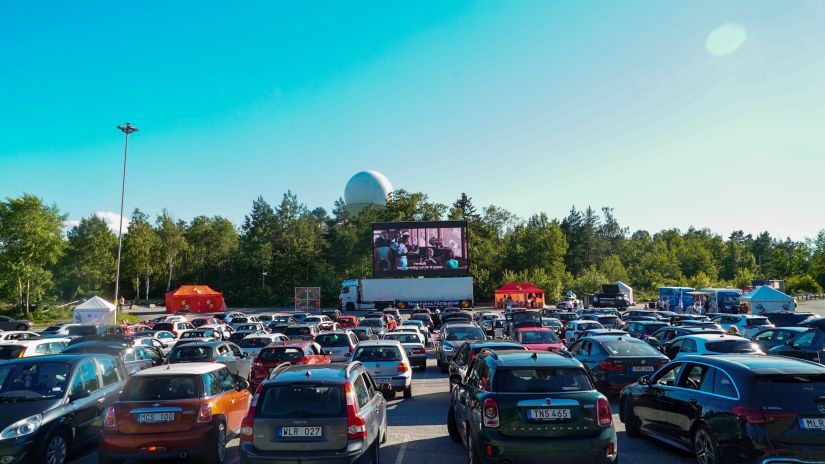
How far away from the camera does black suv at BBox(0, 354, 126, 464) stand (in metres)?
7.06

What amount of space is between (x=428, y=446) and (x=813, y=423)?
5.05 m

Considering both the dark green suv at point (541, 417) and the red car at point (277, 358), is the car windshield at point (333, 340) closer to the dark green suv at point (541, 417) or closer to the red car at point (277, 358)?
the red car at point (277, 358)

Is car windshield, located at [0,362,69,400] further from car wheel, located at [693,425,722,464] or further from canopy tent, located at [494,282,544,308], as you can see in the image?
canopy tent, located at [494,282,544,308]

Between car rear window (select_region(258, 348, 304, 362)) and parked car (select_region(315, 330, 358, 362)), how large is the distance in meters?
2.32

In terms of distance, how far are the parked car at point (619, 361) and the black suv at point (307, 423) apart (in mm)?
7055

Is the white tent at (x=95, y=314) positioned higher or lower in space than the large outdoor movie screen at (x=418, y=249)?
lower

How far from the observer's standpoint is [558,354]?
7.24 metres

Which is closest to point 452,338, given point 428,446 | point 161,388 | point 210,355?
point 210,355

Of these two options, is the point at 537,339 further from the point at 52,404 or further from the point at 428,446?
the point at 52,404

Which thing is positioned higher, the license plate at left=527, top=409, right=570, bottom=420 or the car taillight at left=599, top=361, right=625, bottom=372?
the license plate at left=527, top=409, right=570, bottom=420

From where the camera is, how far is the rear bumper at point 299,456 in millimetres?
5746

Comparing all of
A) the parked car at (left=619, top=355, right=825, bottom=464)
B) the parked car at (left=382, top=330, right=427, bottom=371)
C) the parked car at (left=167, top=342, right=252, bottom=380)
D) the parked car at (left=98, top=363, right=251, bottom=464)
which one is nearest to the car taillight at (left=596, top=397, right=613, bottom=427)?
the parked car at (left=619, top=355, right=825, bottom=464)

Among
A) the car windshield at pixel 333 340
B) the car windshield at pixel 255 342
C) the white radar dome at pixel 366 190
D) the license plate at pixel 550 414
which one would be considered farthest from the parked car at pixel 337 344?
the white radar dome at pixel 366 190

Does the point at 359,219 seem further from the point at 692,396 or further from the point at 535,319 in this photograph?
the point at 692,396
